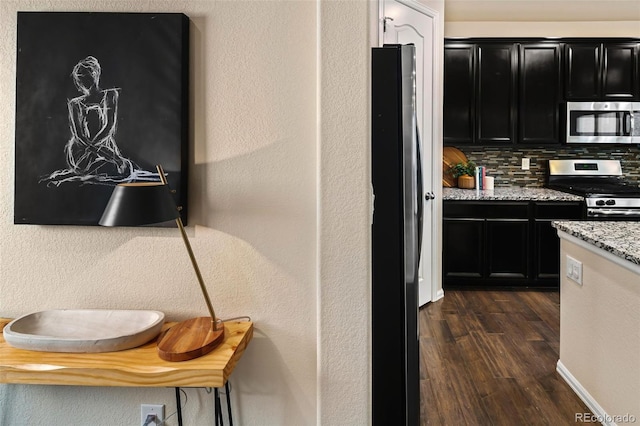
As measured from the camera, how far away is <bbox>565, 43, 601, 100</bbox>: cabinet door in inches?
187

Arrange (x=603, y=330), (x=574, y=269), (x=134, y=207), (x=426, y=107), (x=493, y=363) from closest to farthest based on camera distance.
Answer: (x=134, y=207)
(x=603, y=330)
(x=574, y=269)
(x=493, y=363)
(x=426, y=107)

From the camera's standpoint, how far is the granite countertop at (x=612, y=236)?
2.05 meters

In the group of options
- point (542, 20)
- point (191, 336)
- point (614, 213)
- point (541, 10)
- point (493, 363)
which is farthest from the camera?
point (542, 20)

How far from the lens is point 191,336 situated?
147cm

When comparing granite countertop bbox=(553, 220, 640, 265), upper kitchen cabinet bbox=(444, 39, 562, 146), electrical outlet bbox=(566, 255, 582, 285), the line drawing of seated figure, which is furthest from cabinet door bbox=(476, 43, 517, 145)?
the line drawing of seated figure

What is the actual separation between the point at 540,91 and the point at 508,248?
1603 mm

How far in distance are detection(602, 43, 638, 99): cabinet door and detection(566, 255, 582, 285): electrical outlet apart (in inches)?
115

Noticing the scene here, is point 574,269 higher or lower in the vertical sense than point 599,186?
lower

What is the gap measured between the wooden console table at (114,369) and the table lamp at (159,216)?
0.03m

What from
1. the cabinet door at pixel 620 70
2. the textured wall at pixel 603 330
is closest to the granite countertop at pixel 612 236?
the textured wall at pixel 603 330

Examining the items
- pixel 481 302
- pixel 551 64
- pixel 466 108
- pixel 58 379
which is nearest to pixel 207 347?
pixel 58 379

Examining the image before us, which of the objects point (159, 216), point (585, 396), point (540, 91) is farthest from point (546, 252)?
point (159, 216)

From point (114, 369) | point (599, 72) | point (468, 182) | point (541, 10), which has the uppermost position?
point (541, 10)

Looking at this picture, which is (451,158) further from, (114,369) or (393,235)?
(114,369)
